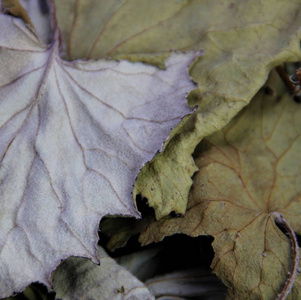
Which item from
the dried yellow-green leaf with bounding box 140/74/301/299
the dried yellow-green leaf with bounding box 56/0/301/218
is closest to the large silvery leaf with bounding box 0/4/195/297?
the dried yellow-green leaf with bounding box 56/0/301/218

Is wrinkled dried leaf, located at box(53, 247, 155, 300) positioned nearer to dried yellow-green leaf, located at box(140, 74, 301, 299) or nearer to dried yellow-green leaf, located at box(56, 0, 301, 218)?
dried yellow-green leaf, located at box(140, 74, 301, 299)

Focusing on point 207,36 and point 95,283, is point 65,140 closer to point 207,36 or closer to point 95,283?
point 95,283

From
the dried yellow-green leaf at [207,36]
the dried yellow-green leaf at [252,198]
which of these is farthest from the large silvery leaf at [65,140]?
the dried yellow-green leaf at [252,198]

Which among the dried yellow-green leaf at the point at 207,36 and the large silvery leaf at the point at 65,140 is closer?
the large silvery leaf at the point at 65,140

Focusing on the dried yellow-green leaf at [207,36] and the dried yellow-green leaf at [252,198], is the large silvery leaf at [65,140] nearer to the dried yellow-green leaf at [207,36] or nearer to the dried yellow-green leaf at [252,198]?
the dried yellow-green leaf at [207,36]

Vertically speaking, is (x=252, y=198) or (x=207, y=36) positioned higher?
(x=207, y=36)

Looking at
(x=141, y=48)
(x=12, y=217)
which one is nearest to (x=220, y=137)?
(x=141, y=48)

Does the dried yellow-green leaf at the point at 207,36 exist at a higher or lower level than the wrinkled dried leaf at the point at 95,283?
higher

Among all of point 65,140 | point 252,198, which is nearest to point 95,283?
point 65,140
